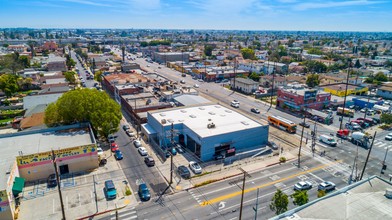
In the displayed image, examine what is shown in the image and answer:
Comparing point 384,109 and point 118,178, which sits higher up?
point 384,109

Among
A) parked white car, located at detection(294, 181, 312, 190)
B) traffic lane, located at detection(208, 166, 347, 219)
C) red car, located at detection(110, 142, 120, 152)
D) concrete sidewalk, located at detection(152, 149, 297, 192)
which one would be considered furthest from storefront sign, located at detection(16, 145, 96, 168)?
parked white car, located at detection(294, 181, 312, 190)

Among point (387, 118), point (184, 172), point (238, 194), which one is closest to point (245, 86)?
point (387, 118)

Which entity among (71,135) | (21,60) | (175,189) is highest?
(21,60)

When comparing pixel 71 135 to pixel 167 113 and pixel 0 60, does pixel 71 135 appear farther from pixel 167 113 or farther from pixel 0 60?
pixel 0 60

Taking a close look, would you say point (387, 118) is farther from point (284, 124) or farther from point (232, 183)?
point (232, 183)

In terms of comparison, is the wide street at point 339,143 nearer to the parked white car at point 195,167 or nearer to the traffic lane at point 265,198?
the traffic lane at point 265,198

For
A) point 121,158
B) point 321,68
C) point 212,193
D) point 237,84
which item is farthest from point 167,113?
point 321,68

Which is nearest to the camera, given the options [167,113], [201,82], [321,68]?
[167,113]
